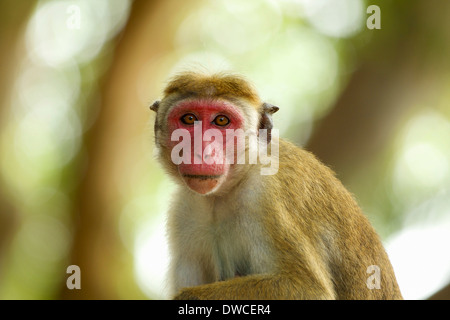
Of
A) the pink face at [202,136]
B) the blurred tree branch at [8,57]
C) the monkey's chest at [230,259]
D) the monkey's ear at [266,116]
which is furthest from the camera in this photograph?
the blurred tree branch at [8,57]

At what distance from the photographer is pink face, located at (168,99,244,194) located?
19.2ft

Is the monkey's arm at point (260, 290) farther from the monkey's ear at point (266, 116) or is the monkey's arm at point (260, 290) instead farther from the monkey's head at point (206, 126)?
the monkey's ear at point (266, 116)

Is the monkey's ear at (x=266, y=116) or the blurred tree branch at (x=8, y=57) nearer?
the monkey's ear at (x=266, y=116)

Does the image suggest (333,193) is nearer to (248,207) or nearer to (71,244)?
(248,207)

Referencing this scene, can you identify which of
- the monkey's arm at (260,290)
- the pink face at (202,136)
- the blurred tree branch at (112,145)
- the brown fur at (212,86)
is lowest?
the monkey's arm at (260,290)

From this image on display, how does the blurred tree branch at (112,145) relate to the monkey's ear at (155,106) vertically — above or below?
above

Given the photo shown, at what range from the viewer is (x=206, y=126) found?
6.11 meters

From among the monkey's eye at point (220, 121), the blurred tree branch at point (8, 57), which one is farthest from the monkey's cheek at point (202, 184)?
the blurred tree branch at point (8, 57)

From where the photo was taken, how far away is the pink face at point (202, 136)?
Result: 585 cm

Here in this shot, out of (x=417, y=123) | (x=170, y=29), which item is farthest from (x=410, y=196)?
(x=170, y=29)

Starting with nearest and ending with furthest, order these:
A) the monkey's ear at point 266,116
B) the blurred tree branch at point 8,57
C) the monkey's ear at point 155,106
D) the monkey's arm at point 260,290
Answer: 1. the monkey's arm at point 260,290
2. the monkey's ear at point 266,116
3. the monkey's ear at point 155,106
4. the blurred tree branch at point 8,57

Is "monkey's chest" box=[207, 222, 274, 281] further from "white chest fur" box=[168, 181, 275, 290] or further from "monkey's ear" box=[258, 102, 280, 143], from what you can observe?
"monkey's ear" box=[258, 102, 280, 143]

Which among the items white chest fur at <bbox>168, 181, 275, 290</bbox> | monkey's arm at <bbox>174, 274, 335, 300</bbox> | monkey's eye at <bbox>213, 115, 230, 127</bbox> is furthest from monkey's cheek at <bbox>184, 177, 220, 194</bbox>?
monkey's arm at <bbox>174, 274, 335, 300</bbox>

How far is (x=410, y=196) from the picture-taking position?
13.3 m
